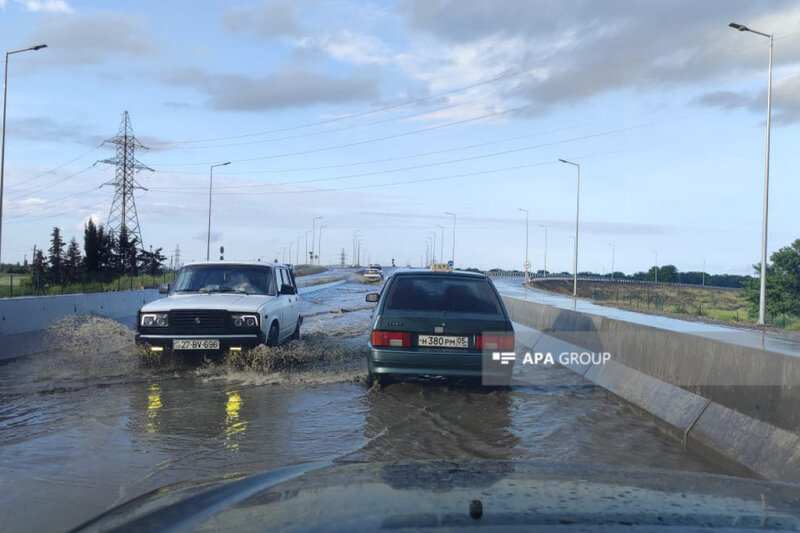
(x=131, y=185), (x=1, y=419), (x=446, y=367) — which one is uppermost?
(x=131, y=185)

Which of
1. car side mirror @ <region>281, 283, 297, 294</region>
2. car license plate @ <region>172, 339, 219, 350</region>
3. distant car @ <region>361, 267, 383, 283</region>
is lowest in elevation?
car license plate @ <region>172, 339, 219, 350</region>

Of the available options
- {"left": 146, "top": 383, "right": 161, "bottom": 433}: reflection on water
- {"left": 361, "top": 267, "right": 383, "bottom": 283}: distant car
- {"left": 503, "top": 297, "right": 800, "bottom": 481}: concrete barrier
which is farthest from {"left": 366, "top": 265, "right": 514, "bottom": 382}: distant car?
{"left": 361, "top": 267, "right": 383, "bottom": 283}: distant car

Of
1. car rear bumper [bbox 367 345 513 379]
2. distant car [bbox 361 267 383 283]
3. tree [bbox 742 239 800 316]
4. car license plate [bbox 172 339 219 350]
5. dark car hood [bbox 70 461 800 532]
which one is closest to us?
dark car hood [bbox 70 461 800 532]

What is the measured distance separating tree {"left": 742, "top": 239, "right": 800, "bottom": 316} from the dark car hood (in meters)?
59.0

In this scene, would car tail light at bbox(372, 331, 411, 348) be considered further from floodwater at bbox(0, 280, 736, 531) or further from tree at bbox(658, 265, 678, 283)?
tree at bbox(658, 265, 678, 283)

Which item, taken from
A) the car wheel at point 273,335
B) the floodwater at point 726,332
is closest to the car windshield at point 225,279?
the car wheel at point 273,335

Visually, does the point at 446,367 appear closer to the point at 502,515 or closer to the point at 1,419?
the point at 1,419

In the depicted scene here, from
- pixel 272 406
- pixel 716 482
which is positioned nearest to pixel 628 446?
pixel 716 482

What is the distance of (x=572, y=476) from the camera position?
137 inches

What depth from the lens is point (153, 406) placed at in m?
8.53

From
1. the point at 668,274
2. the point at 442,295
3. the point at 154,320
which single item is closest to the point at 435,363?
the point at 442,295

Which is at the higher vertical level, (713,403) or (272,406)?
(713,403)

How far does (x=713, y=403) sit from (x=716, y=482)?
3.59 metres

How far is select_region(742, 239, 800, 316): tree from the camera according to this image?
189 feet
